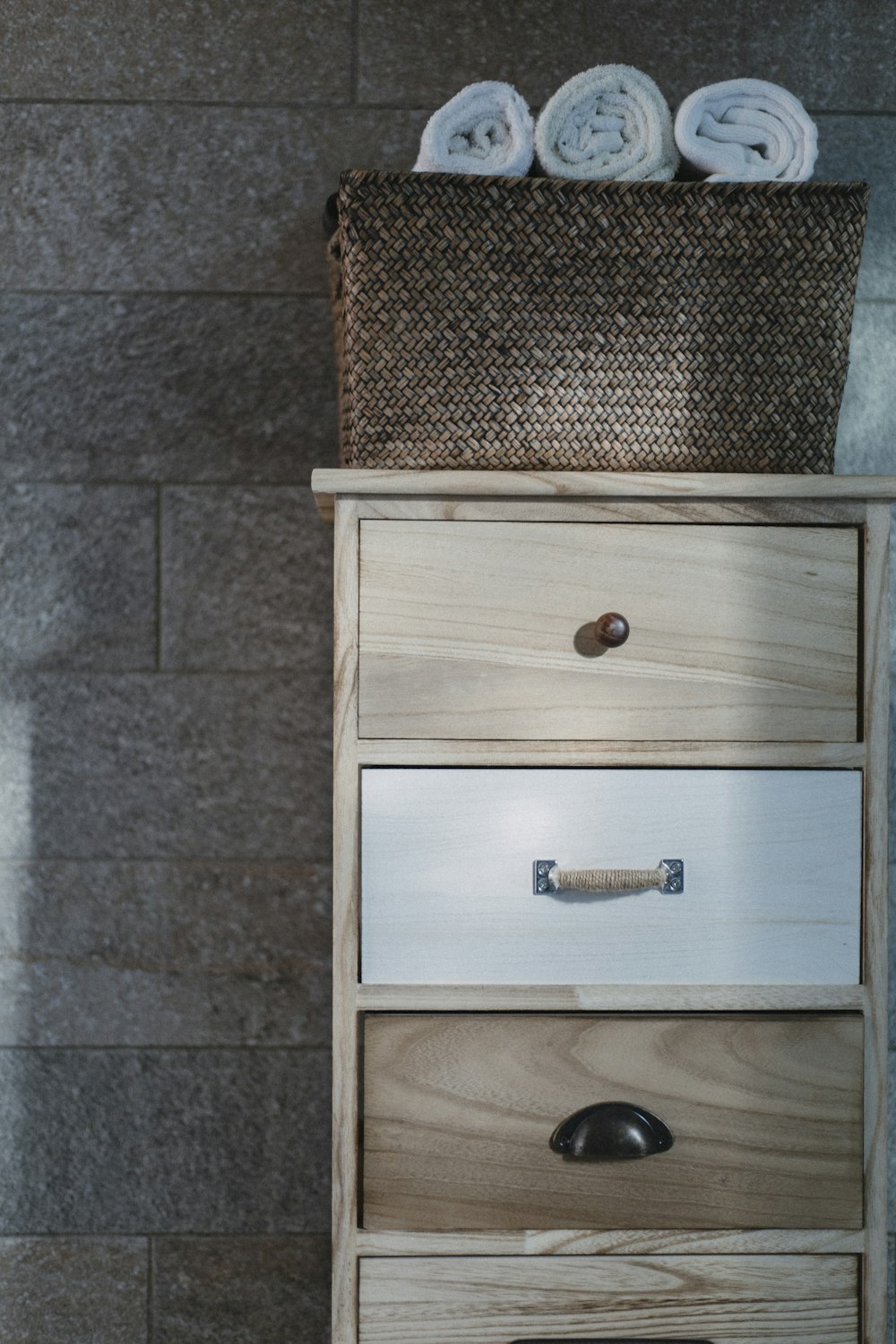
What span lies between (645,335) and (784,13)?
2.16 feet

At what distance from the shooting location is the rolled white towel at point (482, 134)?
849 mm

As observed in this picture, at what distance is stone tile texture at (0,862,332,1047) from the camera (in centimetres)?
119

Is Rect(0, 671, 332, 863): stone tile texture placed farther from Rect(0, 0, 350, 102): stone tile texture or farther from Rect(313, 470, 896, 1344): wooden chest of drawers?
Rect(0, 0, 350, 102): stone tile texture

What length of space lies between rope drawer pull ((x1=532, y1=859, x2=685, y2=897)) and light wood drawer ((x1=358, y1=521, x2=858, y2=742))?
104mm

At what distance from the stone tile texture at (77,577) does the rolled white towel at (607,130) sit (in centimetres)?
60

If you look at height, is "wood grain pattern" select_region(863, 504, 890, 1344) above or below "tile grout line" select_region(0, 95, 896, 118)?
below

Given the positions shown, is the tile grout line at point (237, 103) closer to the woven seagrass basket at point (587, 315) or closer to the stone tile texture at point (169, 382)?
the stone tile texture at point (169, 382)

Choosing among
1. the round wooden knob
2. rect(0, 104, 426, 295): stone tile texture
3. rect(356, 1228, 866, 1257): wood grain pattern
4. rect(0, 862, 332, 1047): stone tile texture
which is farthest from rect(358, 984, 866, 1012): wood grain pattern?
rect(0, 104, 426, 295): stone tile texture

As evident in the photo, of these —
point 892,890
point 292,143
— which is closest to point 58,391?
point 292,143

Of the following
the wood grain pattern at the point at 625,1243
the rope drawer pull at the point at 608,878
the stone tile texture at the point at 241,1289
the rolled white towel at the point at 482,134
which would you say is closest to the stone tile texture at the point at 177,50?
the rolled white towel at the point at 482,134

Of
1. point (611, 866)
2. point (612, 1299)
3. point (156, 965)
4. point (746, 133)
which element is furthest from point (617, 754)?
point (156, 965)

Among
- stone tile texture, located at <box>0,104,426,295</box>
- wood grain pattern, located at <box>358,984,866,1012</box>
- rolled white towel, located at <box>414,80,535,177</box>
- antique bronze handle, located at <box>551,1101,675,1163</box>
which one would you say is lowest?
antique bronze handle, located at <box>551,1101,675,1163</box>

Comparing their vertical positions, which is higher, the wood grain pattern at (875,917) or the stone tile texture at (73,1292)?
the wood grain pattern at (875,917)

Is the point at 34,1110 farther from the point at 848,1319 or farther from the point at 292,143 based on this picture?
the point at 292,143
